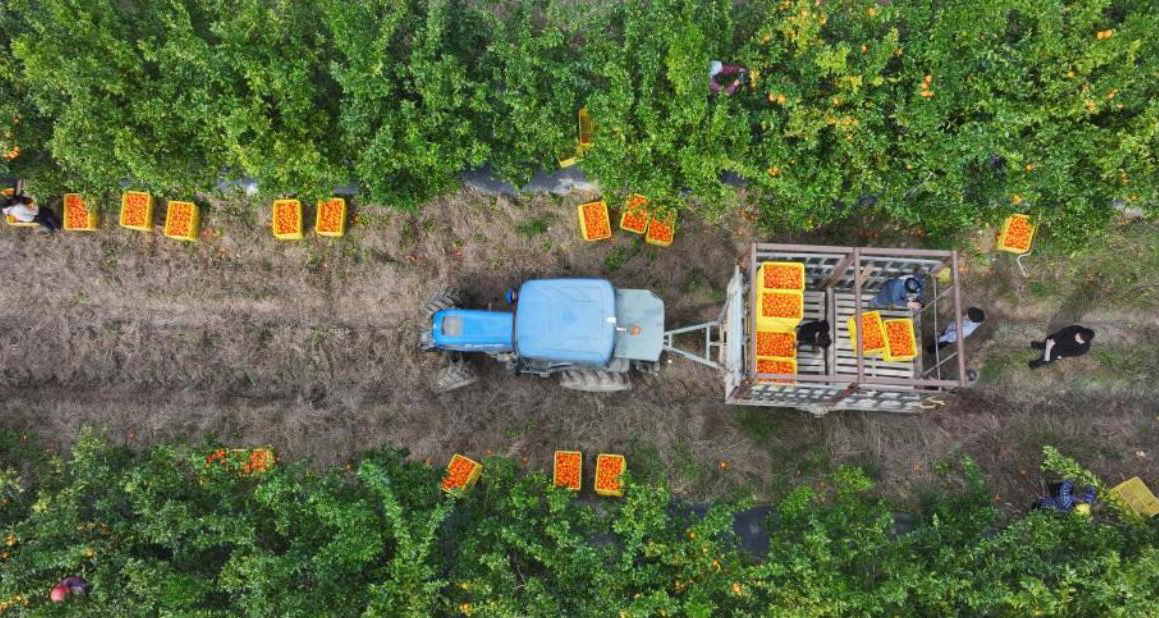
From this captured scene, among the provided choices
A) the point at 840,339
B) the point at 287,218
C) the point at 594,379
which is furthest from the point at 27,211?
the point at 840,339

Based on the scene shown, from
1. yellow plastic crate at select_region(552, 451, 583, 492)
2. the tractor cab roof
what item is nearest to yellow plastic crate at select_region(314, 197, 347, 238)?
the tractor cab roof

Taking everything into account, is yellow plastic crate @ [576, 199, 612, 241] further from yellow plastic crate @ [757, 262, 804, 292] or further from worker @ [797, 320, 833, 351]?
worker @ [797, 320, 833, 351]

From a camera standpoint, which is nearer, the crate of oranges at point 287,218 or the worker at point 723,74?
the worker at point 723,74

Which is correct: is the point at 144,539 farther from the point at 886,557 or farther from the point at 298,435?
the point at 886,557

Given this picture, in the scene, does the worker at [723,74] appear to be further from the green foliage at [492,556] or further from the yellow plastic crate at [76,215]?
the yellow plastic crate at [76,215]

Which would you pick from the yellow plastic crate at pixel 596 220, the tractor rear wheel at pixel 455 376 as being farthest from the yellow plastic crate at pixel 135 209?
the yellow plastic crate at pixel 596 220
